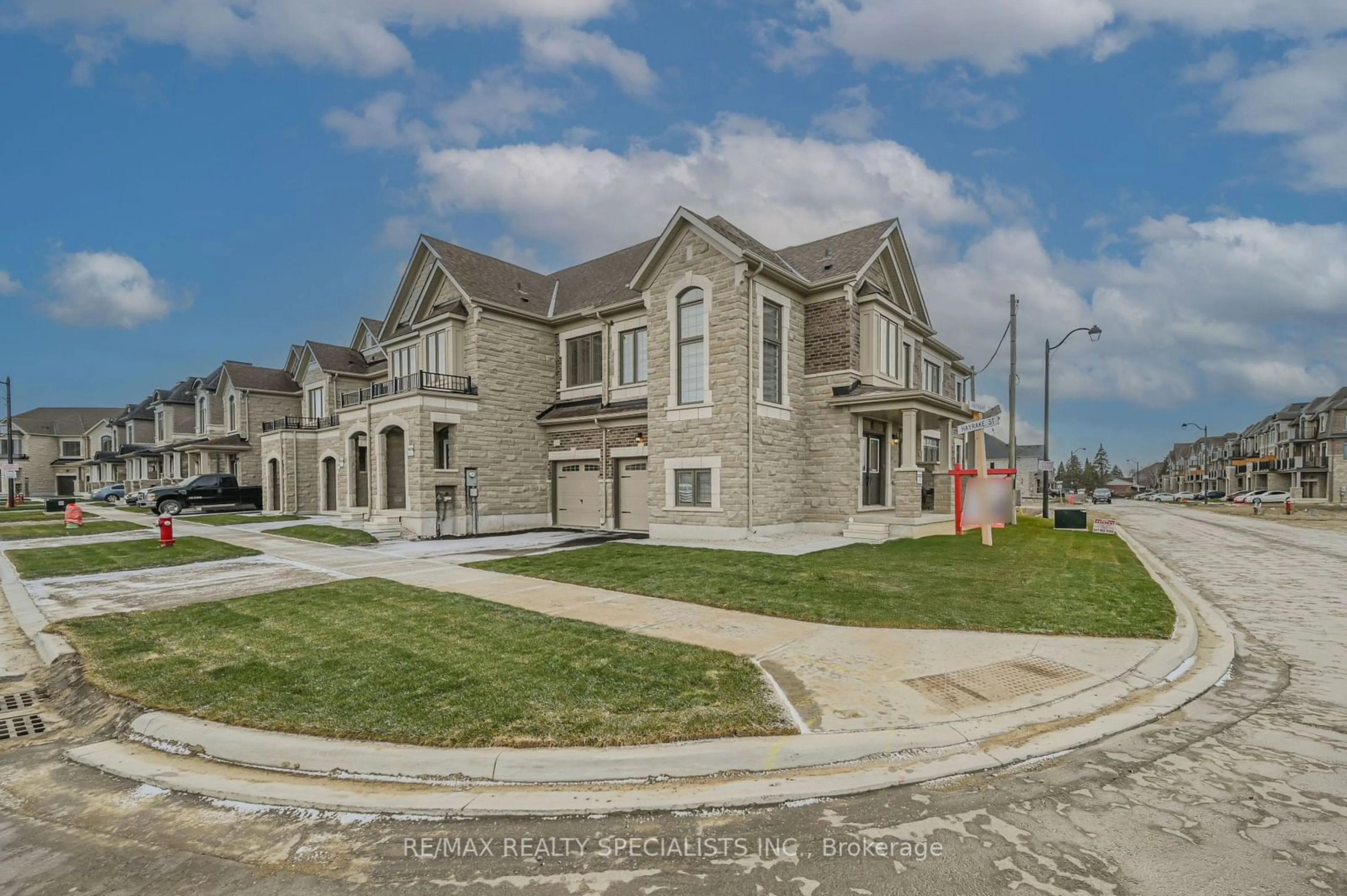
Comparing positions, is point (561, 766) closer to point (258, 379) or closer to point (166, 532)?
point (166, 532)

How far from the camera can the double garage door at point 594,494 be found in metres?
21.0

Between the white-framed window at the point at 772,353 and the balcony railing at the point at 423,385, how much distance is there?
33.4ft

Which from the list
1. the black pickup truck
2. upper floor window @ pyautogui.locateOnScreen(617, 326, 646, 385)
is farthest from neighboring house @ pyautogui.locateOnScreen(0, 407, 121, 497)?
upper floor window @ pyautogui.locateOnScreen(617, 326, 646, 385)

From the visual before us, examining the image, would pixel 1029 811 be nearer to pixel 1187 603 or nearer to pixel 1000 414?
pixel 1187 603

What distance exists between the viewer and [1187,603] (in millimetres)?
9930

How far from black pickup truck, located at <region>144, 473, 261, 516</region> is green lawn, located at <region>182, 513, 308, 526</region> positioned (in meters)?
1.14

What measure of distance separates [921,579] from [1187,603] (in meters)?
4.00

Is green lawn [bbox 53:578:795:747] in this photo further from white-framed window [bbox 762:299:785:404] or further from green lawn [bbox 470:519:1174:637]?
white-framed window [bbox 762:299:785:404]

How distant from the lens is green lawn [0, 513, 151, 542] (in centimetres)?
2067

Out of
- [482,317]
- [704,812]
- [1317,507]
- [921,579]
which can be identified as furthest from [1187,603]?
[1317,507]

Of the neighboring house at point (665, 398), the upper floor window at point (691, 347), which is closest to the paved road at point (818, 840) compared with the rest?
the neighboring house at point (665, 398)

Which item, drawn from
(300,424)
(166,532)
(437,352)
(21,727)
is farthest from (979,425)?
(300,424)

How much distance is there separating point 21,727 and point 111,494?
2264 inches

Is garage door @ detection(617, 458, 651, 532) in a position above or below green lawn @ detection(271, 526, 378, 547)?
above
